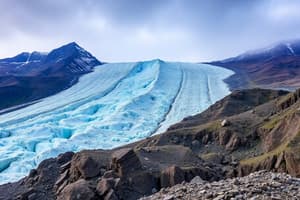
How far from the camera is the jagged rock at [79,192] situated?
10258 mm

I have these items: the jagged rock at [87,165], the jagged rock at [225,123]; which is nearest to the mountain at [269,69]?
the jagged rock at [225,123]

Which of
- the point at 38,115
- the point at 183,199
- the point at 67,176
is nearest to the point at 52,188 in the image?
the point at 67,176

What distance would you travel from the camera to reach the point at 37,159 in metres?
22.0

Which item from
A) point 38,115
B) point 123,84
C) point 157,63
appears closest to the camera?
point 38,115

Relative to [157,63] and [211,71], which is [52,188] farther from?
[211,71]

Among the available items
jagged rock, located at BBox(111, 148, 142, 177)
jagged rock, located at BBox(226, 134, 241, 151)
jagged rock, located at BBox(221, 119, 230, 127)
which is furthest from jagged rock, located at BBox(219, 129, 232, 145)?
jagged rock, located at BBox(111, 148, 142, 177)

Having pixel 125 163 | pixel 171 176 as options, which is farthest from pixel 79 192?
pixel 171 176

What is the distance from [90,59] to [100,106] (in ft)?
103

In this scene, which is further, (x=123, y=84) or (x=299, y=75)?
(x=299, y=75)

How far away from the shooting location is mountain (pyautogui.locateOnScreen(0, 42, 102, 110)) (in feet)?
152

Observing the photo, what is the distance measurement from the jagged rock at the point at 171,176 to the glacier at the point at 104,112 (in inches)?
384

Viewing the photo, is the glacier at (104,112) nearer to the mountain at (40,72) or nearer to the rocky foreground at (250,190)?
the mountain at (40,72)

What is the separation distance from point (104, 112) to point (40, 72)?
29.3 meters

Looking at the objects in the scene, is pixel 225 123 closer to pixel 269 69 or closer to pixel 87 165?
pixel 87 165
